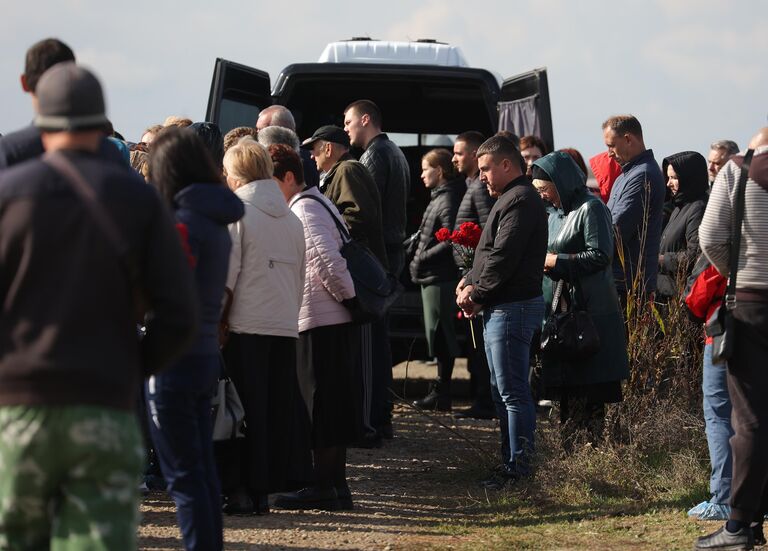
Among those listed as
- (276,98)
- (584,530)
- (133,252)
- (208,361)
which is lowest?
(584,530)

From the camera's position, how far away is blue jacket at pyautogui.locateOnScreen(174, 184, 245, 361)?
4532 millimetres

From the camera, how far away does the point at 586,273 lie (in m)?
7.12

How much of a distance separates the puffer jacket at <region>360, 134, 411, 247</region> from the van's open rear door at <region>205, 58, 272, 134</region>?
4.49 ft

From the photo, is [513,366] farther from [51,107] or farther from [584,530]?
[51,107]

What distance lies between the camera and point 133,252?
318 cm

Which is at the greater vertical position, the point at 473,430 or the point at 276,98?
the point at 276,98

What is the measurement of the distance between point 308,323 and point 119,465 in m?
3.35

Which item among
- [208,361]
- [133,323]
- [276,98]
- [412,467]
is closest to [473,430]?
[412,467]

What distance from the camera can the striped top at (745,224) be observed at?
17.3 ft

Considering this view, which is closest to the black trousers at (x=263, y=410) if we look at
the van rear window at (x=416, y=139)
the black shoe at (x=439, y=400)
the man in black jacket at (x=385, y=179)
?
the man in black jacket at (x=385, y=179)

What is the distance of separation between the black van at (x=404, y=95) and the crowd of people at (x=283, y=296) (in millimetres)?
473

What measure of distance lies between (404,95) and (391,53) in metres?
0.48

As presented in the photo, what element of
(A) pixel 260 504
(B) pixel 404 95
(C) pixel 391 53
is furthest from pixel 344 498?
(B) pixel 404 95

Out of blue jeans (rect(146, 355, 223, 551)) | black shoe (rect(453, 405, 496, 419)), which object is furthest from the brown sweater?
black shoe (rect(453, 405, 496, 419))
